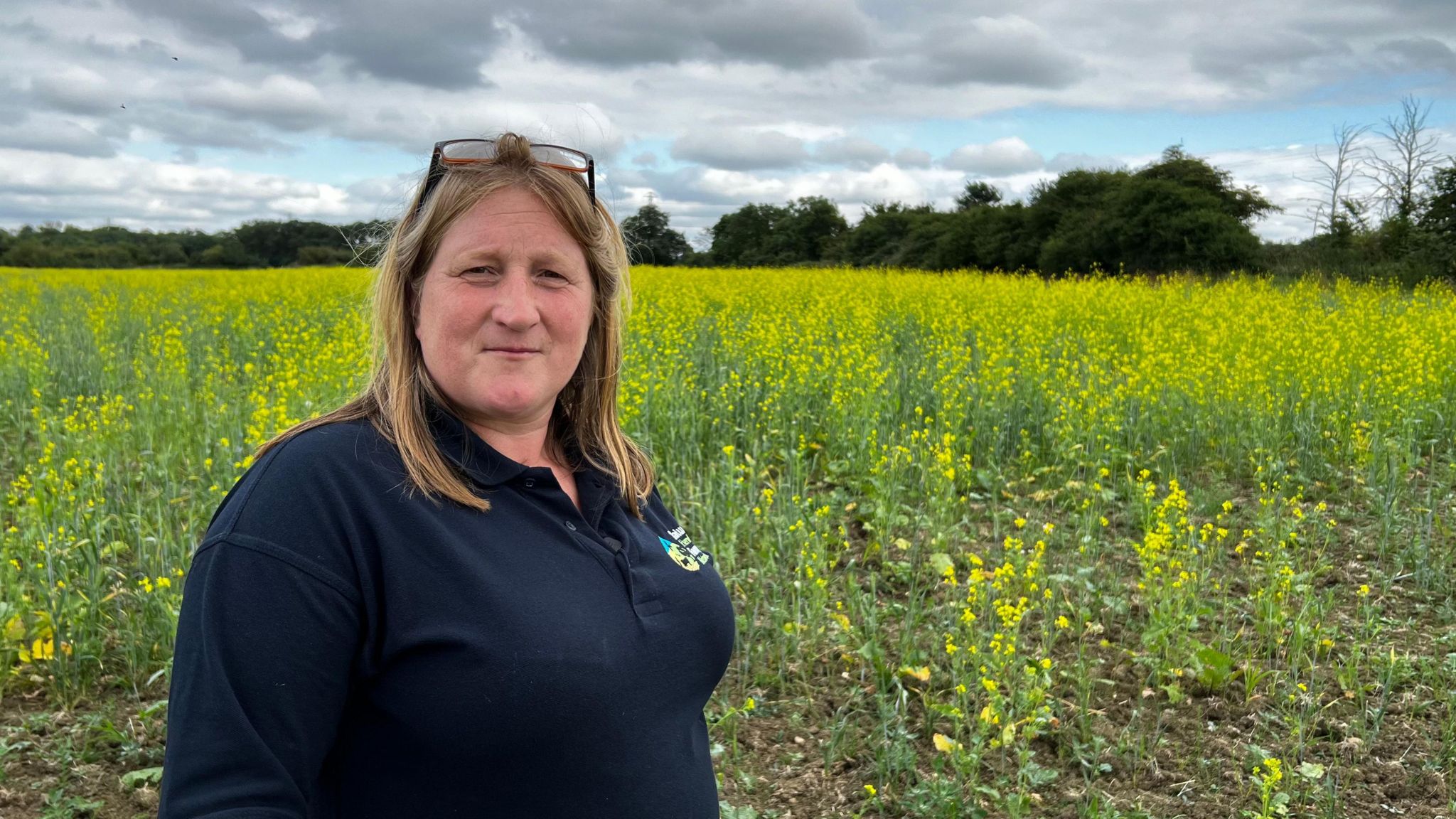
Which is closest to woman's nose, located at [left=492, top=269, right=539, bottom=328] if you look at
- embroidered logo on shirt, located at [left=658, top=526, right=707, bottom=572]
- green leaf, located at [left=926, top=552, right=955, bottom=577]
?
embroidered logo on shirt, located at [left=658, top=526, right=707, bottom=572]

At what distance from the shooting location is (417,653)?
123cm

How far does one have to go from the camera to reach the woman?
1.12 metres

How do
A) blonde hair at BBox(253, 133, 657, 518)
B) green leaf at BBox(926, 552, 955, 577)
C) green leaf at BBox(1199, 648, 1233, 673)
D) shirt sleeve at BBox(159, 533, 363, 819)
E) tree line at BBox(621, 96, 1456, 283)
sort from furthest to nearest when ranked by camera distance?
tree line at BBox(621, 96, 1456, 283), green leaf at BBox(926, 552, 955, 577), green leaf at BBox(1199, 648, 1233, 673), blonde hair at BBox(253, 133, 657, 518), shirt sleeve at BBox(159, 533, 363, 819)

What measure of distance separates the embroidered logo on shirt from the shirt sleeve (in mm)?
595

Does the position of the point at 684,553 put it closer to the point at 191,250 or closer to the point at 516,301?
the point at 516,301

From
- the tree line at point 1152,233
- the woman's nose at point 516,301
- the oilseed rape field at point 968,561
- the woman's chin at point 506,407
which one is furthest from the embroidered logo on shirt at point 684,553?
the tree line at point 1152,233

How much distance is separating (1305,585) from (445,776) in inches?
159

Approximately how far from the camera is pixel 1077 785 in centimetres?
312

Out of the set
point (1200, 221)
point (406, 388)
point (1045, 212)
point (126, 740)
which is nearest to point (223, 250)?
point (1045, 212)

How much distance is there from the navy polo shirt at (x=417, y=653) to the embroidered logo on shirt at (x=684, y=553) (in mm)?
122

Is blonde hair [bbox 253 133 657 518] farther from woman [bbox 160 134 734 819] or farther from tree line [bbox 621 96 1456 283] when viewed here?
tree line [bbox 621 96 1456 283]

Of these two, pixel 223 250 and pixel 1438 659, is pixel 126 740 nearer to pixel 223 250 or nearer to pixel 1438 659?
pixel 1438 659

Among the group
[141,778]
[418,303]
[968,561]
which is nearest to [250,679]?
[418,303]

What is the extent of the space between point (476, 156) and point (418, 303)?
0.24 metres
